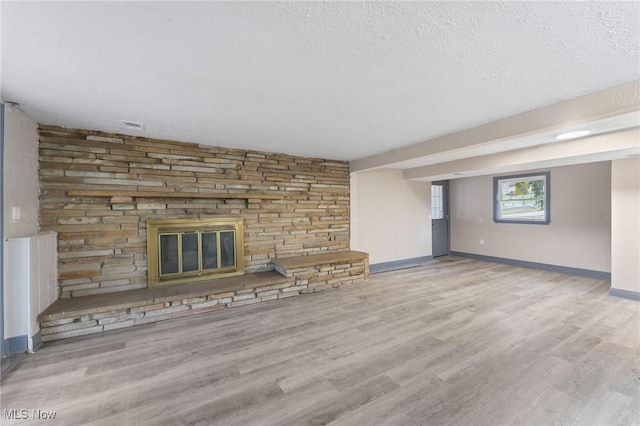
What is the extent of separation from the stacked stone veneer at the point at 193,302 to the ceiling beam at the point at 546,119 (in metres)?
2.23

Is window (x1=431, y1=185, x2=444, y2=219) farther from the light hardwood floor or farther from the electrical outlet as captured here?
the electrical outlet

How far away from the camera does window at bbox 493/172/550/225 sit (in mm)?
5324

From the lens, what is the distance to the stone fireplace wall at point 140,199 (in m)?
2.98

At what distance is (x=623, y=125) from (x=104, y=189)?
5688 mm

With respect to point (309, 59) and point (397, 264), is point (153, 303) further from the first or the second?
point (397, 264)

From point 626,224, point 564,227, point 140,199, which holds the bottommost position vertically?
point 564,227

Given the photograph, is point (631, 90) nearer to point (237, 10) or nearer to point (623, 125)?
point (623, 125)

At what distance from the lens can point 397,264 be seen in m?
5.77

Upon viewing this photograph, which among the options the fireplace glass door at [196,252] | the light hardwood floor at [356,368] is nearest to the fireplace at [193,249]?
the fireplace glass door at [196,252]

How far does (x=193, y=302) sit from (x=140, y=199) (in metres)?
1.50

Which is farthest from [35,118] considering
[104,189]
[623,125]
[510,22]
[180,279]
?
[623,125]

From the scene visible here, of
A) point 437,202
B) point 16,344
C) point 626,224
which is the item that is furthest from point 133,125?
point 437,202

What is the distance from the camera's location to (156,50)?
1.49 meters

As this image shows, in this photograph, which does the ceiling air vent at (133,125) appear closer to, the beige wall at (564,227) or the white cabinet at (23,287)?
the white cabinet at (23,287)
